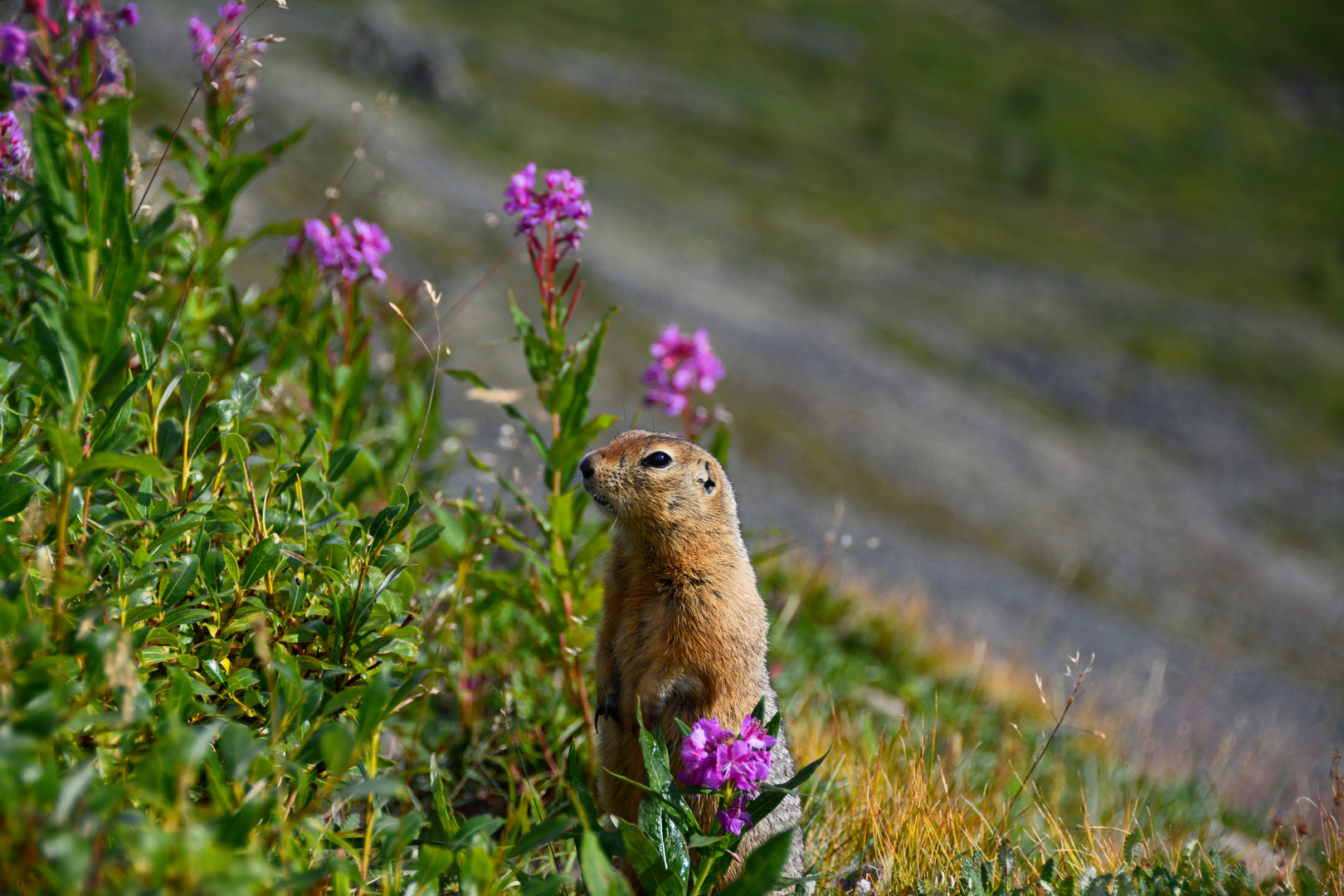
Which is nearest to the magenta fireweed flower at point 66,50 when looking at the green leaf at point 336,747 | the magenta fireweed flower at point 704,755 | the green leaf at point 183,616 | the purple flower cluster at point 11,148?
the purple flower cluster at point 11,148

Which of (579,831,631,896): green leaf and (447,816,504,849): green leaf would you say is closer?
(579,831,631,896): green leaf

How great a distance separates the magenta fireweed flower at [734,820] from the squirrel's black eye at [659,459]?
1.27 m

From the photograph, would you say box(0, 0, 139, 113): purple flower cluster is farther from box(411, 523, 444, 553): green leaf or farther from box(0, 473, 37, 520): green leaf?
box(411, 523, 444, 553): green leaf

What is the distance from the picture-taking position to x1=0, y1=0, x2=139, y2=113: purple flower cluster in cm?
180

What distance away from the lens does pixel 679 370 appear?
12.7ft

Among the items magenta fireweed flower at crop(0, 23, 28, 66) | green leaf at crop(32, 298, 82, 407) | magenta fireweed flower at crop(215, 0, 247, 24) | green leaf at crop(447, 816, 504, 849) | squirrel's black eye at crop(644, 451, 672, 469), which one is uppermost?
magenta fireweed flower at crop(215, 0, 247, 24)

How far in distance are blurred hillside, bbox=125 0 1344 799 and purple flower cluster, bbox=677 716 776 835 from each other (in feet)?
6.27

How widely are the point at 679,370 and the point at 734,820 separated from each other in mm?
2168

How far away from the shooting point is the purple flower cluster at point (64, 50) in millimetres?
1801

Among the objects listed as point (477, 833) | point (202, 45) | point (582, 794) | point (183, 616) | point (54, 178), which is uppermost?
point (202, 45)

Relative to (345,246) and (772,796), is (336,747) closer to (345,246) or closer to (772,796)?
(772,796)

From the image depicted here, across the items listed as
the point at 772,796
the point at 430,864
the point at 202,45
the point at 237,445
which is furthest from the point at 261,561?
the point at 202,45

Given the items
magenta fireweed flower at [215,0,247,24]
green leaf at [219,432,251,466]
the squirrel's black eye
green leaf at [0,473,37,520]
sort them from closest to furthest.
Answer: green leaf at [0,473,37,520], green leaf at [219,432,251,466], magenta fireweed flower at [215,0,247,24], the squirrel's black eye

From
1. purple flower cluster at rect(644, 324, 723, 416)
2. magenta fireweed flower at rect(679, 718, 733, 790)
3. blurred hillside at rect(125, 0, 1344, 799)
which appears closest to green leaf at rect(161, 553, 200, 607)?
magenta fireweed flower at rect(679, 718, 733, 790)
